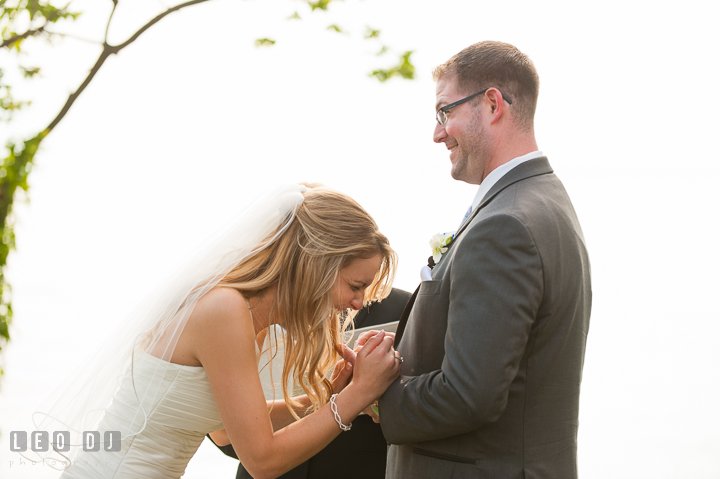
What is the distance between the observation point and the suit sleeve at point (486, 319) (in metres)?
1.52

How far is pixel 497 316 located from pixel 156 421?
1340 millimetres

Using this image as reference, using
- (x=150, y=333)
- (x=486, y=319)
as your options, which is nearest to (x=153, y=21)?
(x=150, y=333)

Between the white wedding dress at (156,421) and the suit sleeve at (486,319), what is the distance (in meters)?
0.93

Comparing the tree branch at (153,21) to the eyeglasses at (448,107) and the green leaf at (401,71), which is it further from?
the eyeglasses at (448,107)

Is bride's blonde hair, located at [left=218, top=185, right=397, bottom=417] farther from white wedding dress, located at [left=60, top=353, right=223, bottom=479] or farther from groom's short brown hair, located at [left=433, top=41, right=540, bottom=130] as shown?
groom's short brown hair, located at [left=433, top=41, right=540, bottom=130]

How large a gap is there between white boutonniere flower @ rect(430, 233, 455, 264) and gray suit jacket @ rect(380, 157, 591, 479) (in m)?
0.08

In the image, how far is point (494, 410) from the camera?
155cm

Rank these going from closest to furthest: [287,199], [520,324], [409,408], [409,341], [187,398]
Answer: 1. [520,324]
2. [409,408]
3. [409,341]
4. [187,398]
5. [287,199]

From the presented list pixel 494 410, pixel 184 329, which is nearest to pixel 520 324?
pixel 494 410

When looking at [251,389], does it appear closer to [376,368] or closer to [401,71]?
[376,368]

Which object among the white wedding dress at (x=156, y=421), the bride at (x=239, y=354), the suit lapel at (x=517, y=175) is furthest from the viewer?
the white wedding dress at (x=156, y=421)

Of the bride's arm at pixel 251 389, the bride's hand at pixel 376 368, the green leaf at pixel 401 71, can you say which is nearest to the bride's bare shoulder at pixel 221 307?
the bride's arm at pixel 251 389

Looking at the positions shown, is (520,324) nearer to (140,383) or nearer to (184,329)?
A: (184,329)

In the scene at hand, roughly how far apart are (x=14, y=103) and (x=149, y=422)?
243cm
